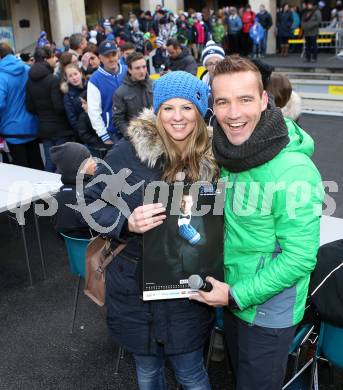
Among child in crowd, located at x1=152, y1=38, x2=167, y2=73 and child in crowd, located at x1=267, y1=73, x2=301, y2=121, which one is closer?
child in crowd, located at x1=267, y1=73, x2=301, y2=121

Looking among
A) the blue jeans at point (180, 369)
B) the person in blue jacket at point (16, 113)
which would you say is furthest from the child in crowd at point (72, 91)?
the blue jeans at point (180, 369)

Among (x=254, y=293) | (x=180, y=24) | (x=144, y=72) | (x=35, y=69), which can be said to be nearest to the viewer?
(x=254, y=293)

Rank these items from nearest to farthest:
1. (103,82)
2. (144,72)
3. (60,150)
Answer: (60,150) < (144,72) < (103,82)

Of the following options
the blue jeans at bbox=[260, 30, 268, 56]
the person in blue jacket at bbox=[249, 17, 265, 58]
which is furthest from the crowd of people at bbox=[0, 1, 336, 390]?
the blue jeans at bbox=[260, 30, 268, 56]

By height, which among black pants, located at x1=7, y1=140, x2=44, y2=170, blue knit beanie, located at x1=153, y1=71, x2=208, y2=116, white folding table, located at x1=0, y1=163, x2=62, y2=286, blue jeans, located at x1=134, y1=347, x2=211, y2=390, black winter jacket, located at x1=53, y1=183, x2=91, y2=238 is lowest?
black pants, located at x1=7, y1=140, x2=44, y2=170

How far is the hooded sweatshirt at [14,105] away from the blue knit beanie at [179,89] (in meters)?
3.98

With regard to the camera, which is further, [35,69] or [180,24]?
[180,24]

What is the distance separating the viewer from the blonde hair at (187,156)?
1.81 m

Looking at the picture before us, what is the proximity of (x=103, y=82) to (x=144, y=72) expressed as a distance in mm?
562

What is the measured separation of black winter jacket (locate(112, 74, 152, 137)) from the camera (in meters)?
4.75

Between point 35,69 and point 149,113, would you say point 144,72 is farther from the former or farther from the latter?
point 149,113

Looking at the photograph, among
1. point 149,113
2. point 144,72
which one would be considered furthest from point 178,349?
point 144,72

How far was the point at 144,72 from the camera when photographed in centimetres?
475

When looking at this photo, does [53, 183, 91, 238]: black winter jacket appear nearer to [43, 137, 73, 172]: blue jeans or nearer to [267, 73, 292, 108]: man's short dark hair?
[267, 73, 292, 108]: man's short dark hair
